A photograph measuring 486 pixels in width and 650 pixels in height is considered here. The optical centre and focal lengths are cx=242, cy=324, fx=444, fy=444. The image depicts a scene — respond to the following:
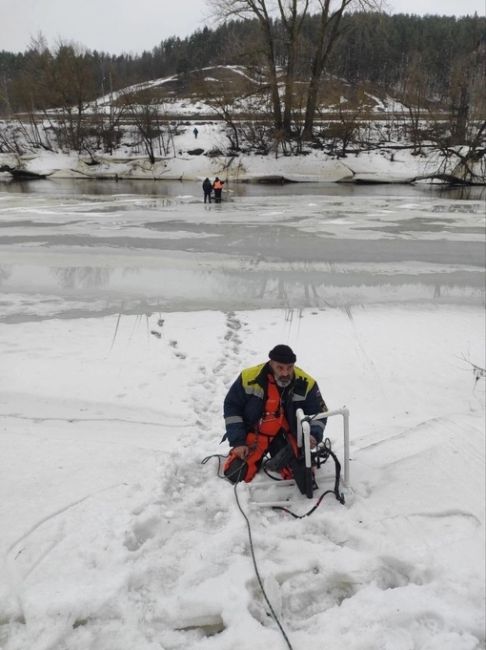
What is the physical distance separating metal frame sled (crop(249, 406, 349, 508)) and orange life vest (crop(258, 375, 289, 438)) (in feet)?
0.72

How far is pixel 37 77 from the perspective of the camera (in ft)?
140

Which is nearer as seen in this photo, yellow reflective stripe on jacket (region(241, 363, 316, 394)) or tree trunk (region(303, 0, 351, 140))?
yellow reflective stripe on jacket (region(241, 363, 316, 394))

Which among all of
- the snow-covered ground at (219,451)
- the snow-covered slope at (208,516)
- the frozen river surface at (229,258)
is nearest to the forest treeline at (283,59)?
the frozen river surface at (229,258)

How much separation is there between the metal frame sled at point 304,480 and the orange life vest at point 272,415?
220mm

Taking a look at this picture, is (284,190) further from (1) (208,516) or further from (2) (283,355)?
(1) (208,516)

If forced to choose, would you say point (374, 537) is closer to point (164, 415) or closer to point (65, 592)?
point (65, 592)

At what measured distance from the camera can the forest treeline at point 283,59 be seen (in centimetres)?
3388

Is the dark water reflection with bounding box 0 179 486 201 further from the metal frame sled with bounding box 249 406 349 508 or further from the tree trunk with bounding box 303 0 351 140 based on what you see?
the metal frame sled with bounding box 249 406 349 508

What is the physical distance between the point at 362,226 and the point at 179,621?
13.3 meters

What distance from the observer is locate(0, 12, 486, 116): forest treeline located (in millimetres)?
33875

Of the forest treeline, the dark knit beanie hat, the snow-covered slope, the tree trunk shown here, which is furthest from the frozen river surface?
the forest treeline

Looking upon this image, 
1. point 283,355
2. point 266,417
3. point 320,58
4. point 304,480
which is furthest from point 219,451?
point 320,58

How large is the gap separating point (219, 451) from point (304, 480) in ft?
3.26

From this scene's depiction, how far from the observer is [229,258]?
35.5 feet
